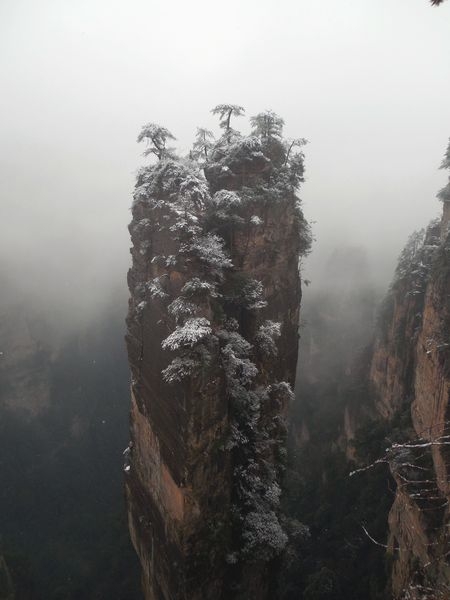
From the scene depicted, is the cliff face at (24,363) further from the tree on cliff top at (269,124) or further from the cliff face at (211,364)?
the tree on cliff top at (269,124)

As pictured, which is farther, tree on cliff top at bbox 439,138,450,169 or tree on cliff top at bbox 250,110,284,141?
tree on cliff top at bbox 439,138,450,169

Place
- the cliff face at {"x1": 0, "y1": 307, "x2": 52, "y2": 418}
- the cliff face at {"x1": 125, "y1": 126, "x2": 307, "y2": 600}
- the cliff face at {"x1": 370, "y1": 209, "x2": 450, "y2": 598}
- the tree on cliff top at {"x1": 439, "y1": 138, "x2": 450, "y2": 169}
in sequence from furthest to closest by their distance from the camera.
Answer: the cliff face at {"x1": 0, "y1": 307, "x2": 52, "y2": 418}, the tree on cliff top at {"x1": 439, "y1": 138, "x2": 450, "y2": 169}, the cliff face at {"x1": 125, "y1": 126, "x2": 307, "y2": 600}, the cliff face at {"x1": 370, "y1": 209, "x2": 450, "y2": 598}

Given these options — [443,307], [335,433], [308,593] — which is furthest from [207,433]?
[335,433]

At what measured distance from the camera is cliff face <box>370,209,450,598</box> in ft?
28.1

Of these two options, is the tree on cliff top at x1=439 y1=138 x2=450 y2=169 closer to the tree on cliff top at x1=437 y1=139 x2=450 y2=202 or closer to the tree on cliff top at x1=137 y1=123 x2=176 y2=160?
the tree on cliff top at x1=437 y1=139 x2=450 y2=202

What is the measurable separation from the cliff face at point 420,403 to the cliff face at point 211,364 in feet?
20.6

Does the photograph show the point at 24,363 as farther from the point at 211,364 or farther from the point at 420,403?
the point at 211,364

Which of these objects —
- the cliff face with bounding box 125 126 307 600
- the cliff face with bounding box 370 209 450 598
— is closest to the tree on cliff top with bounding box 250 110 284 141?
the cliff face with bounding box 125 126 307 600

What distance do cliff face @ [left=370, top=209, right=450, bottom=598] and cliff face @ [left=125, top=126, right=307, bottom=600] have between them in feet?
20.6

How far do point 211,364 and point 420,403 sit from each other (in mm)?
16570

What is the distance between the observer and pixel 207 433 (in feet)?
53.9

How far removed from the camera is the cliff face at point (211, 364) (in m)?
16.3

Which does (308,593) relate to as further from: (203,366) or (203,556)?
(203,366)

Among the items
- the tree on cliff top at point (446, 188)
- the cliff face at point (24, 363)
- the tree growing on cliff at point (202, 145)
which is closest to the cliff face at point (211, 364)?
the tree growing on cliff at point (202, 145)
